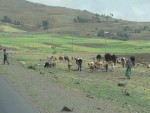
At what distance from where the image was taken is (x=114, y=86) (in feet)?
108

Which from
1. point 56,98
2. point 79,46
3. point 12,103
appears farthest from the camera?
point 79,46

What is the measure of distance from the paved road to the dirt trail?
473 mm

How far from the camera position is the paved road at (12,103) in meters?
20.1

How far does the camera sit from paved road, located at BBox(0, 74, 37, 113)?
20062mm

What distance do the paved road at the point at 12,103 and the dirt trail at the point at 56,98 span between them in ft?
1.55

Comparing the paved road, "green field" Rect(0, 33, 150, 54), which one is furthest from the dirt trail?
"green field" Rect(0, 33, 150, 54)

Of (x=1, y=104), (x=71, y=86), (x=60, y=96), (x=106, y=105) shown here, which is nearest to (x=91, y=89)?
(x=71, y=86)

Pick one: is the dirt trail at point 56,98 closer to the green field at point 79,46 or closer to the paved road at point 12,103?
the paved road at point 12,103

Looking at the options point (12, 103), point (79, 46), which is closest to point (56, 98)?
point (12, 103)

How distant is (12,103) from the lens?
72.3 feet

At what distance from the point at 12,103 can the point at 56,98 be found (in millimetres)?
3859

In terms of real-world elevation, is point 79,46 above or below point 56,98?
above

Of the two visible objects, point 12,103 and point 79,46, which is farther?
point 79,46

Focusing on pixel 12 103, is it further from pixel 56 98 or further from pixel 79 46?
pixel 79 46
